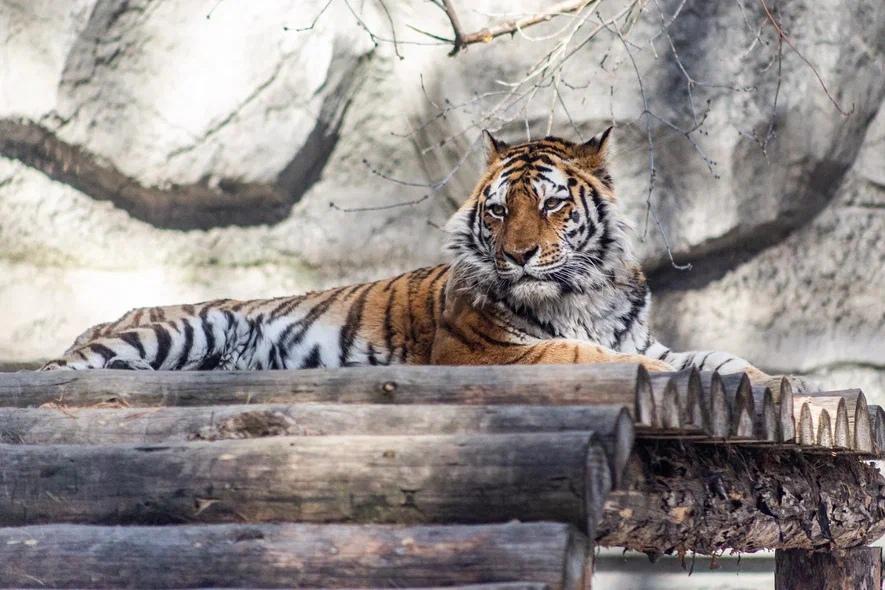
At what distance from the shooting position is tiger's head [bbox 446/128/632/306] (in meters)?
3.95

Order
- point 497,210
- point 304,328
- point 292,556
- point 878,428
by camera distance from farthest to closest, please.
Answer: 1. point 304,328
2. point 497,210
3. point 878,428
4. point 292,556

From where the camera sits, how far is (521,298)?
3982 mm

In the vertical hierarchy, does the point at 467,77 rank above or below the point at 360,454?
above

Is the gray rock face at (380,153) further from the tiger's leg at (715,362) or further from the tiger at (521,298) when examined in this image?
the tiger's leg at (715,362)

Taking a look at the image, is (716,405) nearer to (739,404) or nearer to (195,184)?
(739,404)

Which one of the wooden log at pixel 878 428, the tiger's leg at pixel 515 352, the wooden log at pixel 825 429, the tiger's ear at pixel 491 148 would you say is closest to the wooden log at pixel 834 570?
the wooden log at pixel 878 428

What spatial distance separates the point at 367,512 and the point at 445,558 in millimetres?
238

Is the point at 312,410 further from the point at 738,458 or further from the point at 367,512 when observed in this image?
the point at 738,458

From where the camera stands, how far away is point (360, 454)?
8.11 ft

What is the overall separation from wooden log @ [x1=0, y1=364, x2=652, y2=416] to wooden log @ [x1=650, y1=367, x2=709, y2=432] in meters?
0.05

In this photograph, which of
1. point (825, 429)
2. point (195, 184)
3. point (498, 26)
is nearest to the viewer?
point (825, 429)

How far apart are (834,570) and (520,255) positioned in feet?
4.53

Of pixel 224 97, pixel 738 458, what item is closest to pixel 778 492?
pixel 738 458

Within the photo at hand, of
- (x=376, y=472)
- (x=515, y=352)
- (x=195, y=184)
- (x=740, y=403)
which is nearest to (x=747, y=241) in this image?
(x=515, y=352)
